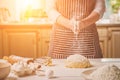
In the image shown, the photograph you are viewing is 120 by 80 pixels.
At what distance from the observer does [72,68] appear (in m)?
1.60

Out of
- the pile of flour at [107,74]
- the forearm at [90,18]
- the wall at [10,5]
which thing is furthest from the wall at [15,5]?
the pile of flour at [107,74]

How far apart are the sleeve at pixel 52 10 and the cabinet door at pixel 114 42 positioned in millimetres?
1395

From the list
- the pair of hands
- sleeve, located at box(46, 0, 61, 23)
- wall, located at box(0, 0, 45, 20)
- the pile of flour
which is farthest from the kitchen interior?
the pile of flour

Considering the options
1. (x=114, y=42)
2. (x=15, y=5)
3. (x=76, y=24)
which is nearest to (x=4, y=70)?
(x=76, y=24)

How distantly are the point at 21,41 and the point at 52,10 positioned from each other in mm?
1439

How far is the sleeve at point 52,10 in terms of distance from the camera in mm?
2228

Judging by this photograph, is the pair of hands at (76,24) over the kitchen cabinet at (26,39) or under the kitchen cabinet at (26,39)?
over

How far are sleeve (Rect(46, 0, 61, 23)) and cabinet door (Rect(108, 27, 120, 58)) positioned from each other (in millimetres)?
1395

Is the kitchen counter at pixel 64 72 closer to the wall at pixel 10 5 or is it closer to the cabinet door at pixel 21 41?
the cabinet door at pixel 21 41

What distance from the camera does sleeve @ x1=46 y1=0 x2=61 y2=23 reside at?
223cm

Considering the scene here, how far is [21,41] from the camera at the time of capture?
363 centimetres

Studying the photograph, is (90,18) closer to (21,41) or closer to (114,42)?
(114,42)

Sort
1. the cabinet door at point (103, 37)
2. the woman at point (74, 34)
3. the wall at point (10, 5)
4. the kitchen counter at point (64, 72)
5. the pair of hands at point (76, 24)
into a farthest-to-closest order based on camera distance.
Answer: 1. the wall at point (10, 5)
2. the cabinet door at point (103, 37)
3. the woman at point (74, 34)
4. the pair of hands at point (76, 24)
5. the kitchen counter at point (64, 72)

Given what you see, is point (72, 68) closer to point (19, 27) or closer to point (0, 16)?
point (19, 27)
